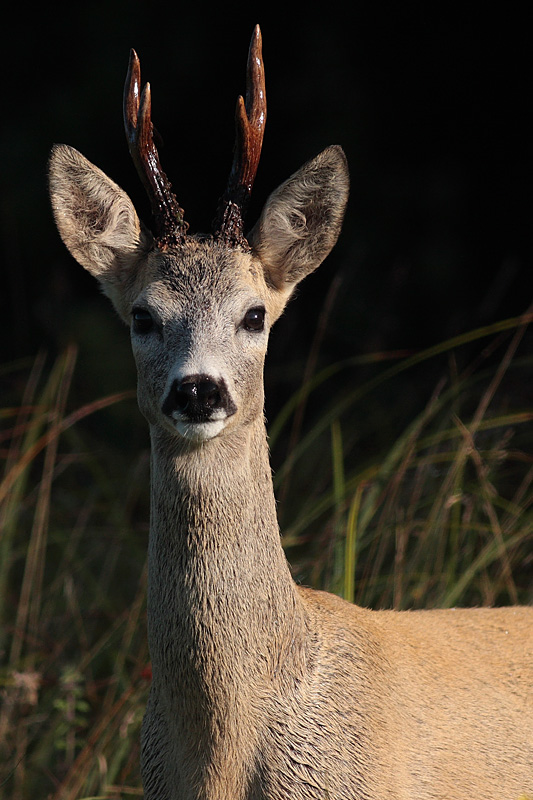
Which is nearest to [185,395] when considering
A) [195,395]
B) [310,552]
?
[195,395]

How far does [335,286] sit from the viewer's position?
4410 millimetres

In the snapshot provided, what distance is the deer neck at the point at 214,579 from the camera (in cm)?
291

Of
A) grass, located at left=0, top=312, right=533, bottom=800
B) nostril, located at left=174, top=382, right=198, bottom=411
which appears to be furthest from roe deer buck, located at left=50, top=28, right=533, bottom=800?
grass, located at left=0, top=312, right=533, bottom=800

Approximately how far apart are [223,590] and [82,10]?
21.8 feet

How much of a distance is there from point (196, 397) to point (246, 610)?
0.61 meters

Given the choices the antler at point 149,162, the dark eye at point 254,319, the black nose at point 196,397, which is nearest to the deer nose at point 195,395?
the black nose at point 196,397

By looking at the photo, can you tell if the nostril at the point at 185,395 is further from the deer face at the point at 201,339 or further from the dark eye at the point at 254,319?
the dark eye at the point at 254,319

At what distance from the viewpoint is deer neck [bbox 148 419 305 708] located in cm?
291

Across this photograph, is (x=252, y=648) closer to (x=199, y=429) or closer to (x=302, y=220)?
(x=199, y=429)

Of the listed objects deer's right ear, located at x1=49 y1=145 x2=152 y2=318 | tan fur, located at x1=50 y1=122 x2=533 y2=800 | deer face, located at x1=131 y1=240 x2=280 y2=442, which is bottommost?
tan fur, located at x1=50 y1=122 x2=533 y2=800

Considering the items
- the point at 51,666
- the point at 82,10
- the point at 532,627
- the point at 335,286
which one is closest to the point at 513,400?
the point at 335,286

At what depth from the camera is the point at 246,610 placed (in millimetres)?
2953

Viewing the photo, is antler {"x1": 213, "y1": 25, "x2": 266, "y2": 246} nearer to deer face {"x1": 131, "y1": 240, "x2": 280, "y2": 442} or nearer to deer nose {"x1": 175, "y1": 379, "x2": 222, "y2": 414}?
deer face {"x1": 131, "y1": 240, "x2": 280, "y2": 442}

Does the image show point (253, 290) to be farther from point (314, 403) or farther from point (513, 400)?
point (314, 403)
